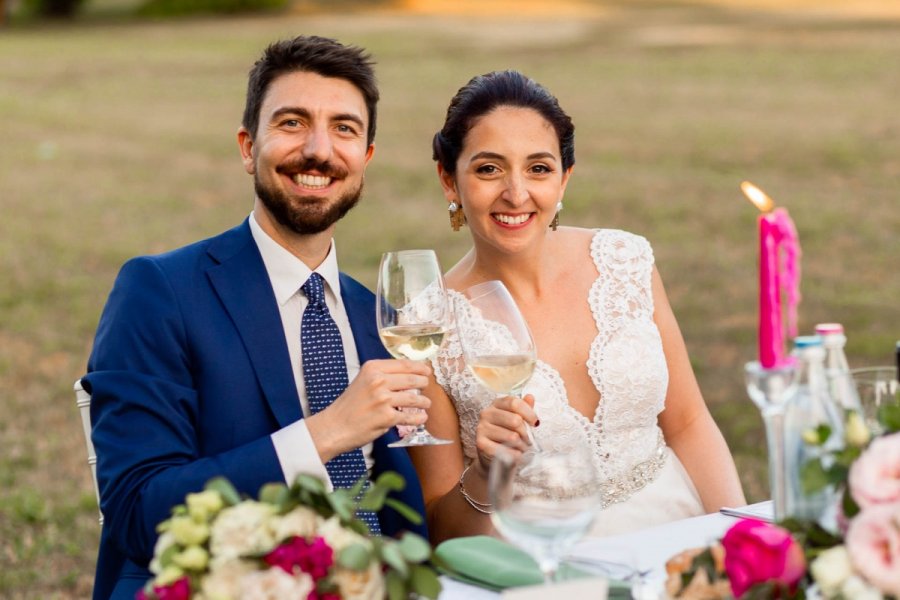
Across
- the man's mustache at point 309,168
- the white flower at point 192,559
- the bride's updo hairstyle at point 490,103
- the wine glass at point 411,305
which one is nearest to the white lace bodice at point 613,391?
the bride's updo hairstyle at point 490,103

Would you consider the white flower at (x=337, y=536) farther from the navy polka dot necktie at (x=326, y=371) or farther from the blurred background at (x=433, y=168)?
the blurred background at (x=433, y=168)

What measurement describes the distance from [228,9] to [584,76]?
1754 centimetres

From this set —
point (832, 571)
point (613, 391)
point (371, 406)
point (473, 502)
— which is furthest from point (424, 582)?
point (613, 391)

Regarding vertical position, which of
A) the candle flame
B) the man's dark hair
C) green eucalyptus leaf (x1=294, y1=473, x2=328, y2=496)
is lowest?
green eucalyptus leaf (x1=294, y1=473, x2=328, y2=496)

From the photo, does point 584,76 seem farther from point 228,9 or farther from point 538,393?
point 538,393

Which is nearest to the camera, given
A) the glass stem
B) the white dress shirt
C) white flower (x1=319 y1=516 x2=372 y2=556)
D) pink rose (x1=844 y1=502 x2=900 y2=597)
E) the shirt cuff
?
pink rose (x1=844 y1=502 x2=900 y2=597)

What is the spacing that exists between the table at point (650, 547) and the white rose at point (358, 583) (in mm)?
434

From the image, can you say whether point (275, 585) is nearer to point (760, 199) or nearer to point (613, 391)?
point (760, 199)

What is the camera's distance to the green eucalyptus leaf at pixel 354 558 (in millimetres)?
1920

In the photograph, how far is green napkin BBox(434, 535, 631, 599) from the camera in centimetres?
234

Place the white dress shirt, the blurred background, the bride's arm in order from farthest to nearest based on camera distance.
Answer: the blurred background < the bride's arm < the white dress shirt

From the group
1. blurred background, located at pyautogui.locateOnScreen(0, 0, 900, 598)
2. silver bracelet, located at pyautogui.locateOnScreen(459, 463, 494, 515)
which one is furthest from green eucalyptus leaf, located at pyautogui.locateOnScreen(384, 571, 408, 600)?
blurred background, located at pyautogui.locateOnScreen(0, 0, 900, 598)

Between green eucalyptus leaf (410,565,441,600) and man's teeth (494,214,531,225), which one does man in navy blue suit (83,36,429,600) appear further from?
green eucalyptus leaf (410,565,441,600)

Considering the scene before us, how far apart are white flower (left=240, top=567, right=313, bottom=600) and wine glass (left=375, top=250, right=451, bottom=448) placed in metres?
1.00
